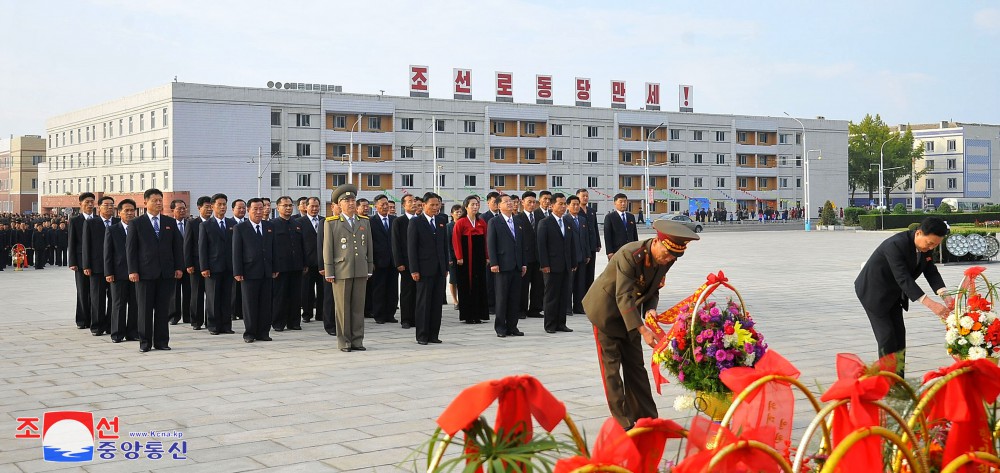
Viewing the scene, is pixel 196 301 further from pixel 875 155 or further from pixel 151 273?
pixel 875 155

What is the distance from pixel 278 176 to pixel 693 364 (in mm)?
59920

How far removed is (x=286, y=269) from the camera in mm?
12773

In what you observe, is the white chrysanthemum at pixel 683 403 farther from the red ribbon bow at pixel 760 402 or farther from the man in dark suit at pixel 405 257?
the man in dark suit at pixel 405 257

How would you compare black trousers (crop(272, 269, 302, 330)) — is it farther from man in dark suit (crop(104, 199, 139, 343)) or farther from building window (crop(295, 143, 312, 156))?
building window (crop(295, 143, 312, 156))

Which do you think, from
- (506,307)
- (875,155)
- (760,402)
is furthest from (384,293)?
(875,155)

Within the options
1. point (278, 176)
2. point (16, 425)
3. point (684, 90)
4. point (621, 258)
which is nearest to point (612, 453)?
point (621, 258)

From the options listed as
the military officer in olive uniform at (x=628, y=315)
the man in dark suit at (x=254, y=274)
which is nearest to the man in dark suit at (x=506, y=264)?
the man in dark suit at (x=254, y=274)

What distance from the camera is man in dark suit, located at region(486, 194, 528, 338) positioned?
11969 mm

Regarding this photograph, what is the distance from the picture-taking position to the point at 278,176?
6412 centimetres

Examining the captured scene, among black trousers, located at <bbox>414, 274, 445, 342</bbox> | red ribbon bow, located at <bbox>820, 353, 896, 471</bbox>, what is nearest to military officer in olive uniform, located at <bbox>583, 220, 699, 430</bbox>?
red ribbon bow, located at <bbox>820, 353, 896, 471</bbox>

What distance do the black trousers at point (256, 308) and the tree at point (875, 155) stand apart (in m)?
87.8

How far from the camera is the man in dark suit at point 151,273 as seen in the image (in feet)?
36.3

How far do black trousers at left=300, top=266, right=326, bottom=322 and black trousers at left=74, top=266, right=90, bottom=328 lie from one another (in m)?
2.92

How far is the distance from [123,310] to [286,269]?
2122mm
